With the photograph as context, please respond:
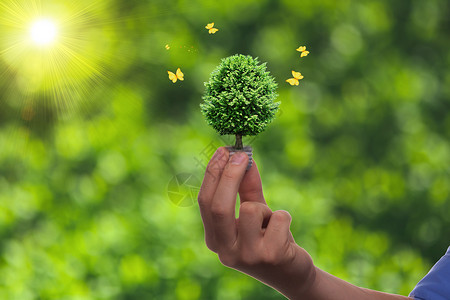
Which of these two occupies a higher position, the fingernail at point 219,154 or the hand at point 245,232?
the fingernail at point 219,154

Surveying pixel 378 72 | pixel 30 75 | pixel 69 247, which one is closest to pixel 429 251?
pixel 378 72

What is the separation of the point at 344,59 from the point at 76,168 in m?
1.97

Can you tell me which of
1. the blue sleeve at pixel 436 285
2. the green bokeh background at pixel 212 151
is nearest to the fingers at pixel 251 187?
the blue sleeve at pixel 436 285

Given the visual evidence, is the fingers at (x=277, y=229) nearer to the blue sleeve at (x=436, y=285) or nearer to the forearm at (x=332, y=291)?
the forearm at (x=332, y=291)

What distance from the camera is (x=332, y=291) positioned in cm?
150

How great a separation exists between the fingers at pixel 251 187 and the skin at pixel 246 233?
0.07 metres

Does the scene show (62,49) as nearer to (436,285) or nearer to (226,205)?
(226,205)

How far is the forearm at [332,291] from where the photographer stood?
147cm

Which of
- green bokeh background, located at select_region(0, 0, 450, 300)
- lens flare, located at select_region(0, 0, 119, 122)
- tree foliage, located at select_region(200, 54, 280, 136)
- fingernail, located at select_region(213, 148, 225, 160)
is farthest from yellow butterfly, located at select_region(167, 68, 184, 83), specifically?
fingernail, located at select_region(213, 148, 225, 160)

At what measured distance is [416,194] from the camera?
3.51 meters

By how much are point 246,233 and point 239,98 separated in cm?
39

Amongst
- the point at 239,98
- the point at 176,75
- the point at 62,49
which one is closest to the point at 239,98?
the point at 239,98

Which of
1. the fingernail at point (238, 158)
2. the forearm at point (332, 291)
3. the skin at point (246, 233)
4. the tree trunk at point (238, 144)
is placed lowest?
the forearm at point (332, 291)

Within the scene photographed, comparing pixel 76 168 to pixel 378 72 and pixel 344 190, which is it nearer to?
pixel 344 190
